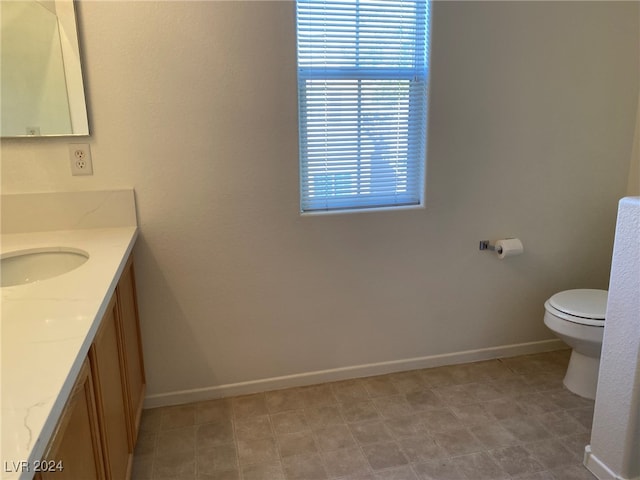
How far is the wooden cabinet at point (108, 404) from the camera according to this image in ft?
3.41

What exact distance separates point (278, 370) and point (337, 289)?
51 cm

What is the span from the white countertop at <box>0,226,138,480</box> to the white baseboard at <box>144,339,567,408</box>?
0.98 meters

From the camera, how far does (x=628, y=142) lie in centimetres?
268

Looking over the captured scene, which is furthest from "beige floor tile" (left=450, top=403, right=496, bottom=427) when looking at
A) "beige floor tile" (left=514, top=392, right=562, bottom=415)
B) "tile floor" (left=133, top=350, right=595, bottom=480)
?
"beige floor tile" (left=514, top=392, right=562, bottom=415)

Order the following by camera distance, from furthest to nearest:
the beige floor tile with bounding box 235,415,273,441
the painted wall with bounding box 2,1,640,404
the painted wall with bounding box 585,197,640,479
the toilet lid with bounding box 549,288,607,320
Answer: the toilet lid with bounding box 549,288,607,320 → the beige floor tile with bounding box 235,415,273,441 → the painted wall with bounding box 2,1,640,404 → the painted wall with bounding box 585,197,640,479

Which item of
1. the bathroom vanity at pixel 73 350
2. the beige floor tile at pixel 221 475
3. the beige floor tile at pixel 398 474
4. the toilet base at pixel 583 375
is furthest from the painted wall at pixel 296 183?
the beige floor tile at pixel 398 474

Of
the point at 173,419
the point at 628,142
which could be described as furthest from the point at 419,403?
the point at 628,142

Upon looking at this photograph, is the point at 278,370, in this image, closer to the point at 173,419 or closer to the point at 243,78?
the point at 173,419

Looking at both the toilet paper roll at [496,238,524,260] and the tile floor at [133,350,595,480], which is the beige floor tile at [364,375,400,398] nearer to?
the tile floor at [133,350,595,480]

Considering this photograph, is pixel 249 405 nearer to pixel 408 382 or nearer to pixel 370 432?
pixel 370 432

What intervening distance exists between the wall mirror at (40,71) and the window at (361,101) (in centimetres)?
92

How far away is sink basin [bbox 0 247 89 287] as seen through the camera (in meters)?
1.78

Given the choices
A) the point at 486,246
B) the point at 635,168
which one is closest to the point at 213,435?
the point at 486,246

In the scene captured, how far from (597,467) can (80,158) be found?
7.80ft
